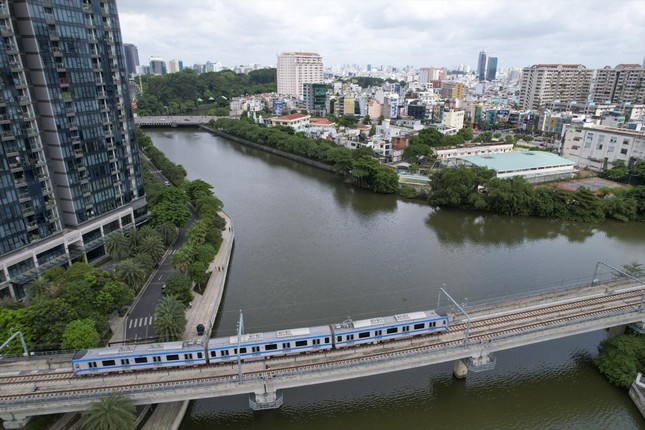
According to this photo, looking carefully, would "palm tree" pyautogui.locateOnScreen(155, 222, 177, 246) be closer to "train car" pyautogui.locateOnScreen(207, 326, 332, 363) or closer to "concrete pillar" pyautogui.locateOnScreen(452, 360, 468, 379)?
"train car" pyautogui.locateOnScreen(207, 326, 332, 363)

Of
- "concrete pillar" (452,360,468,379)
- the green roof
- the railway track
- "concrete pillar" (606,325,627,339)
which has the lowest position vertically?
"concrete pillar" (452,360,468,379)

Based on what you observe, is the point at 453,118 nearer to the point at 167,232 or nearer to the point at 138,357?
the point at 167,232

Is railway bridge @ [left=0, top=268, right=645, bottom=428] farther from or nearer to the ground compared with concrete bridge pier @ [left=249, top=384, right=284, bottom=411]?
farther from the ground

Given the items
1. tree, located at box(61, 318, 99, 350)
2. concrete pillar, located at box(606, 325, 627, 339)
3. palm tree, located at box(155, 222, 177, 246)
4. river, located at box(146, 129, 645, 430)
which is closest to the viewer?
river, located at box(146, 129, 645, 430)

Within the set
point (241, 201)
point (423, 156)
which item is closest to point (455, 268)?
point (241, 201)

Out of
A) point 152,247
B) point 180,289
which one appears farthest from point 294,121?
point 180,289

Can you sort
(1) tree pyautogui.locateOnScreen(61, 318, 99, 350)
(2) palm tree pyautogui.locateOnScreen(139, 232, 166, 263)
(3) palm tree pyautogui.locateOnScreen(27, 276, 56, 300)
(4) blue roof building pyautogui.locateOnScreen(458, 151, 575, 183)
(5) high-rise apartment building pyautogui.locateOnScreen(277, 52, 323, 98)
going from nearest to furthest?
(1) tree pyautogui.locateOnScreen(61, 318, 99, 350), (3) palm tree pyautogui.locateOnScreen(27, 276, 56, 300), (2) palm tree pyautogui.locateOnScreen(139, 232, 166, 263), (4) blue roof building pyautogui.locateOnScreen(458, 151, 575, 183), (5) high-rise apartment building pyautogui.locateOnScreen(277, 52, 323, 98)

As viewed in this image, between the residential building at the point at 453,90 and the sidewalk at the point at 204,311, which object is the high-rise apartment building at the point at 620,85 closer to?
the residential building at the point at 453,90

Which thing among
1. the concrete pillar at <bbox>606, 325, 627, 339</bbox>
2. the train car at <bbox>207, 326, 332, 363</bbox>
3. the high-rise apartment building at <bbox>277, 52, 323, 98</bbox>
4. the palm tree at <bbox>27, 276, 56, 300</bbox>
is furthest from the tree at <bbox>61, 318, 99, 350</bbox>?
the high-rise apartment building at <bbox>277, 52, 323, 98</bbox>
